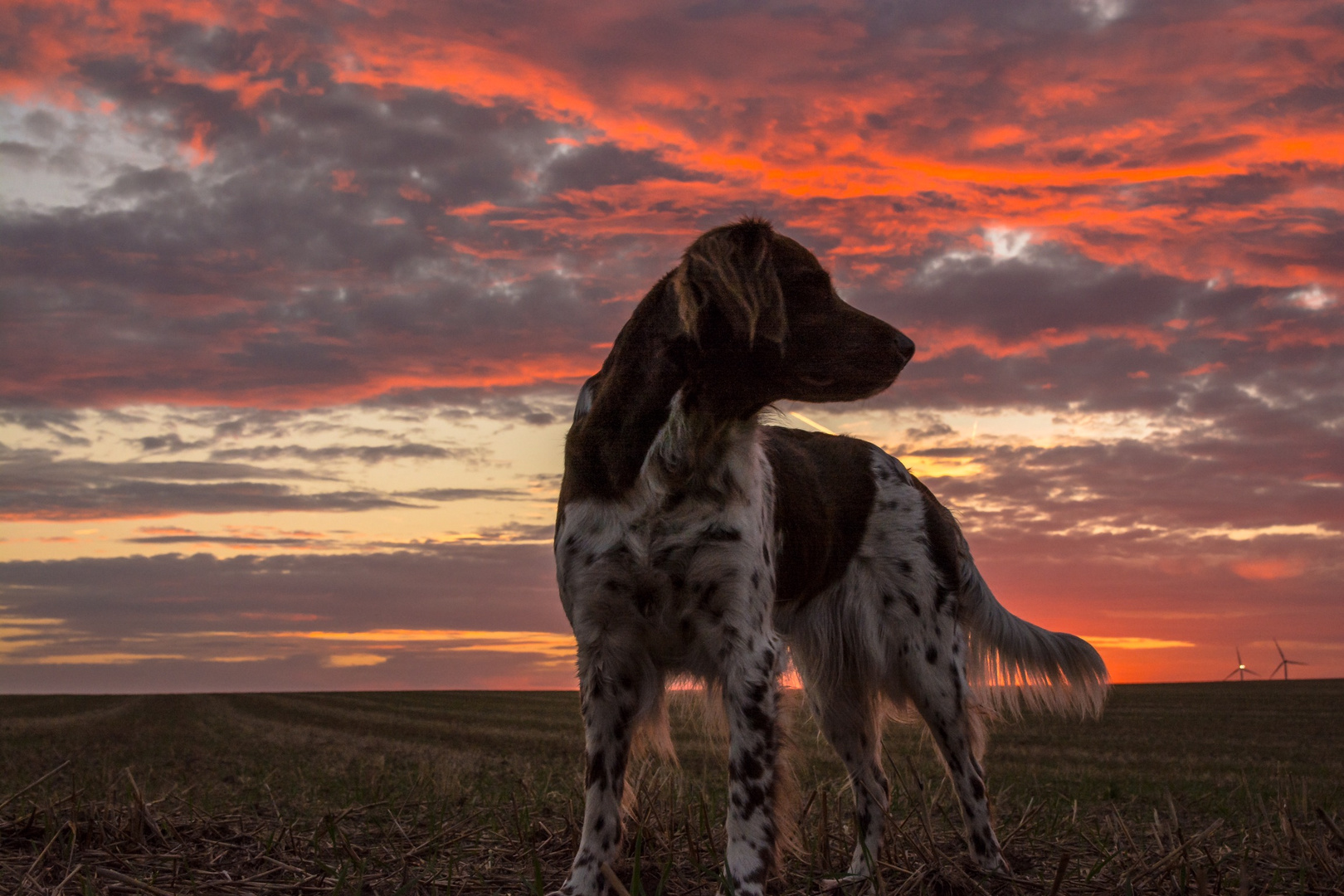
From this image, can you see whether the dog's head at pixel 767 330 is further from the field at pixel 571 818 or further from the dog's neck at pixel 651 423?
the field at pixel 571 818

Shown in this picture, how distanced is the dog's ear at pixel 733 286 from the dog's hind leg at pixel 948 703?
2149 millimetres

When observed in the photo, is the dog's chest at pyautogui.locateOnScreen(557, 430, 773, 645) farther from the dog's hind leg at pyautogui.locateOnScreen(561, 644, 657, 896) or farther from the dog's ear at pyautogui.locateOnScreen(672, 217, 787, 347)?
the dog's ear at pyautogui.locateOnScreen(672, 217, 787, 347)

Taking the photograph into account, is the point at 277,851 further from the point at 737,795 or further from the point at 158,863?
the point at 737,795

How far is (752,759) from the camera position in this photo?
12.3 feet

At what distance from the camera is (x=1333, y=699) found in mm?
26891

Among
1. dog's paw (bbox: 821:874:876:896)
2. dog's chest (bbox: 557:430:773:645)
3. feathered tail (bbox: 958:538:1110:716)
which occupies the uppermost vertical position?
dog's chest (bbox: 557:430:773:645)

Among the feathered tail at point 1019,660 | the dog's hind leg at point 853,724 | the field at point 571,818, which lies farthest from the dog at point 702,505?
the feathered tail at point 1019,660

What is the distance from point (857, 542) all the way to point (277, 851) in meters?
3.09

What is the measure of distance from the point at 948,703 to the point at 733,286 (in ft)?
8.47

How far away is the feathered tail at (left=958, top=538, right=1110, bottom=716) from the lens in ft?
19.0

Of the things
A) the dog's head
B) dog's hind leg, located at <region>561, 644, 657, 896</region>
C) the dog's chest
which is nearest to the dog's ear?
the dog's head

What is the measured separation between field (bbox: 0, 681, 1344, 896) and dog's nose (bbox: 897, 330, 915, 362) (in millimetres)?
1578

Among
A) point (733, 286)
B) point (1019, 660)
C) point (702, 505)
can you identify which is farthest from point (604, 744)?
point (1019, 660)

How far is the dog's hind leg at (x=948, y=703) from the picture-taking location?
499 centimetres
